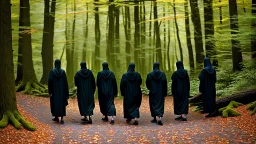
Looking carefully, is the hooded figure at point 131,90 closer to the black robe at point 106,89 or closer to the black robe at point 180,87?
the black robe at point 106,89

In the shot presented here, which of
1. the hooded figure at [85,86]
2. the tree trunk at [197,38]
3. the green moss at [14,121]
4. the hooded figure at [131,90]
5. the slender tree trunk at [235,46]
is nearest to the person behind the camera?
the green moss at [14,121]

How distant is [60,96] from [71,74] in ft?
45.8

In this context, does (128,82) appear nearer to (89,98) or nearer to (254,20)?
(89,98)

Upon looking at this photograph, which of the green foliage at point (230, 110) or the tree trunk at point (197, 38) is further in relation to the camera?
the tree trunk at point (197, 38)

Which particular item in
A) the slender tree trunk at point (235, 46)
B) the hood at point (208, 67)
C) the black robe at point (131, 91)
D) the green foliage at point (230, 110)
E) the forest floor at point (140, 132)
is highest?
the slender tree trunk at point (235, 46)

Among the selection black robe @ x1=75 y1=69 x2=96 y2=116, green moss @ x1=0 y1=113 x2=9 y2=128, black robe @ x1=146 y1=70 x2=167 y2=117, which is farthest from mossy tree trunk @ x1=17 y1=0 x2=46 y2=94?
green moss @ x1=0 y1=113 x2=9 y2=128

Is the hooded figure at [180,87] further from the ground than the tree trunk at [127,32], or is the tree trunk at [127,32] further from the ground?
the tree trunk at [127,32]

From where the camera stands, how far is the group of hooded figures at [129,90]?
41.4 feet

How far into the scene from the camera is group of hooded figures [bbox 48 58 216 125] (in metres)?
12.6

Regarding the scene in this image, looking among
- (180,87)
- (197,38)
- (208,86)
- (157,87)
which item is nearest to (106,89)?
(157,87)

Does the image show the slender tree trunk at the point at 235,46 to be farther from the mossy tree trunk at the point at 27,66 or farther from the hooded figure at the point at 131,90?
the mossy tree trunk at the point at 27,66

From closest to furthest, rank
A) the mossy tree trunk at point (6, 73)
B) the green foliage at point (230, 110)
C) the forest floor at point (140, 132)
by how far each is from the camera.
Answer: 1. the forest floor at point (140, 132)
2. the mossy tree trunk at point (6, 73)
3. the green foliage at point (230, 110)

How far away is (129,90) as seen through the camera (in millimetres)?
12945

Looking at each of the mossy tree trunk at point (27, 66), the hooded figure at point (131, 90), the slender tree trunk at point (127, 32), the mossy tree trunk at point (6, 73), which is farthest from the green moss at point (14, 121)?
the slender tree trunk at point (127, 32)
